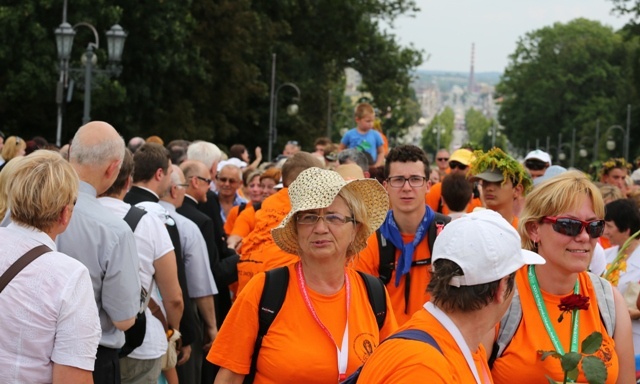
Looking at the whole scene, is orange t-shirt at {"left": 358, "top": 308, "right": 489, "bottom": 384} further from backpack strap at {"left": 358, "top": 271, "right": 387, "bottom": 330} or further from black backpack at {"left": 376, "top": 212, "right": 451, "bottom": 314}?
black backpack at {"left": 376, "top": 212, "right": 451, "bottom": 314}

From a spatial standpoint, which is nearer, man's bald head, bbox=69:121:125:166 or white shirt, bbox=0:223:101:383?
white shirt, bbox=0:223:101:383

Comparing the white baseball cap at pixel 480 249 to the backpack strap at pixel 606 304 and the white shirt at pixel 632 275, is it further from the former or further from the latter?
the white shirt at pixel 632 275

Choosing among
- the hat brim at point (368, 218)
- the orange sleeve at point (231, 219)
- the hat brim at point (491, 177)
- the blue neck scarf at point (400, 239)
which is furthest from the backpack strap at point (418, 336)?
the orange sleeve at point (231, 219)

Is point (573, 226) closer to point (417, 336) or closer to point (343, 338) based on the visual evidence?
point (343, 338)

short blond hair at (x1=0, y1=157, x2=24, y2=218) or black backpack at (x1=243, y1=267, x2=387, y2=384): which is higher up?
short blond hair at (x1=0, y1=157, x2=24, y2=218)

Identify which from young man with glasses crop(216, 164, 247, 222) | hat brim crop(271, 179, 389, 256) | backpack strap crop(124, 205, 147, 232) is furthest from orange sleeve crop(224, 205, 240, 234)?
hat brim crop(271, 179, 389, 256)

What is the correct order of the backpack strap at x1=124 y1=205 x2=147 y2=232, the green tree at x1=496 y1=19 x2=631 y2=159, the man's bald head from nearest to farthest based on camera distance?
1. the man's bald head
2. the backpack strap at x1=124 y1=205 x2=147 y2=232
3. the green tree at x1=496 y1=19 x2=631 y2=159

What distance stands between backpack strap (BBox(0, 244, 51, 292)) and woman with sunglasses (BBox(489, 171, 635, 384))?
198 cm

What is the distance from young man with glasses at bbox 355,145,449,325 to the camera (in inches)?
253

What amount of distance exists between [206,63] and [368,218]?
3348 cm

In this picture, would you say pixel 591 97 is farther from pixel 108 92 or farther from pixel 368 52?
pixel 108 92

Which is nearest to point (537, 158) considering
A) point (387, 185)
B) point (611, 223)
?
point (611, 223)

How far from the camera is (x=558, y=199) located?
5.34 m

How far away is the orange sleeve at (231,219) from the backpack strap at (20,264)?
6144mm
